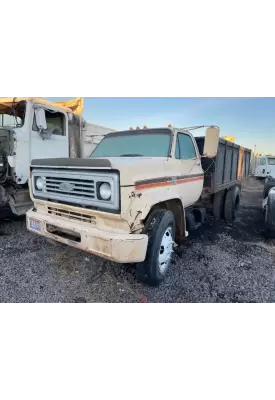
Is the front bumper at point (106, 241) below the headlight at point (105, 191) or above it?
below

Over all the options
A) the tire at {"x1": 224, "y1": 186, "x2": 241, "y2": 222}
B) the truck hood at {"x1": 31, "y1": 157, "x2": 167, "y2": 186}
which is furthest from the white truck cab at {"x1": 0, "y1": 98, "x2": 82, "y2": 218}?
the tire at {"x1": 224, "y1": 186, "x2": 241, "y2": 222}

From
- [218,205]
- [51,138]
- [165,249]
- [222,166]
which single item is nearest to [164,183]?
[165,249]

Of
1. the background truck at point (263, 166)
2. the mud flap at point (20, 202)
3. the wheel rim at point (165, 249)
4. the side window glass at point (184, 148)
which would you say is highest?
the side window glass at point (184, 148)

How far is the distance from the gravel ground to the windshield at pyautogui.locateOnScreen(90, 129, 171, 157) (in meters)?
1.61

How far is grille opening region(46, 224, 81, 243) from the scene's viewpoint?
2.77 meters

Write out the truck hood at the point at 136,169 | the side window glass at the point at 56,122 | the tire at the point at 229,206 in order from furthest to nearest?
the tire at the point at 229,206
the side window glass at the point at 56,122
the truck hood at the point at 136,169

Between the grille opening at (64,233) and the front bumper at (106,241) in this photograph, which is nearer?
the front bumper at (106,241)

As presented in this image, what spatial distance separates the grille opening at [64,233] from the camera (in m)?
2.77

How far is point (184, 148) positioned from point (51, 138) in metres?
2.92

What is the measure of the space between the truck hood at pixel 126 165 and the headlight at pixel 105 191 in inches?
6.7

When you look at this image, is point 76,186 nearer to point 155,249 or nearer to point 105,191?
point 105,191

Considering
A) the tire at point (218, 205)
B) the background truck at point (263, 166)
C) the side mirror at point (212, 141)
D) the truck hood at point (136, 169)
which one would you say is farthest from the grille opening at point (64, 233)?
the background truck at point (263, 166)

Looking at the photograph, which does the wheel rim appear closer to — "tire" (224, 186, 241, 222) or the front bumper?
the front bumper

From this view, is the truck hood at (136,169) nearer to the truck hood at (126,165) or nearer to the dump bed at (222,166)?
the truck hood at (126,165)
